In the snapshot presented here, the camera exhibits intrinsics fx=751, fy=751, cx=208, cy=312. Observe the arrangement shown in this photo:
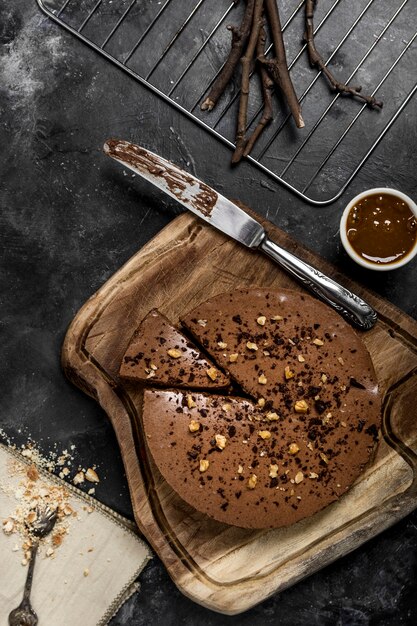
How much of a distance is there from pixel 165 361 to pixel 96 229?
0.85 meters

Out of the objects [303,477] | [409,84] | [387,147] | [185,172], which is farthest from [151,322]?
[409,84]

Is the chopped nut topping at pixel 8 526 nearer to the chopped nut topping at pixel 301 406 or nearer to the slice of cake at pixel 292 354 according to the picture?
the slice of cake at pixel 292 354

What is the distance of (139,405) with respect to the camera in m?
3.51

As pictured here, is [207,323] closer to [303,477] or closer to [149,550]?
[303,477]

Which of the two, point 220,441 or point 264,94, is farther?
point 264,94

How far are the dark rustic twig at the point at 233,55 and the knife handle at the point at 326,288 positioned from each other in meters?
0.78

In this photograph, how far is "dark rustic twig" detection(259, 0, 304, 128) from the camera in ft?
12.0

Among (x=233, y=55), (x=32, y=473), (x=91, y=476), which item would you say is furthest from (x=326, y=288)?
(x=32, y=473)

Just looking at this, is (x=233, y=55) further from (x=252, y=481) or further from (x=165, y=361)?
(x=252, y=481)

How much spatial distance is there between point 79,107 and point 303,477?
6.98ft

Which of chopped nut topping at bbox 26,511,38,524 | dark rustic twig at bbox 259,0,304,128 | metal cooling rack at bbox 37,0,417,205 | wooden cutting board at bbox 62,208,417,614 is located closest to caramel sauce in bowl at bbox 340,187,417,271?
wooden cutting board at bbox 62,208,417,614

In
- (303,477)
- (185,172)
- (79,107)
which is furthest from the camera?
(79,107)

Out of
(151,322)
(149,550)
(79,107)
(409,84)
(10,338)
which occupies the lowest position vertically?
(149,550)

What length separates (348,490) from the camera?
3.46m
